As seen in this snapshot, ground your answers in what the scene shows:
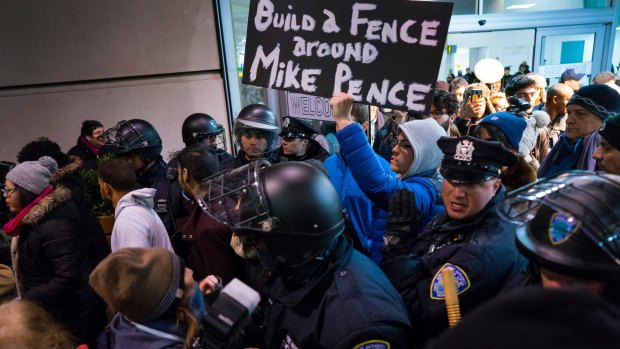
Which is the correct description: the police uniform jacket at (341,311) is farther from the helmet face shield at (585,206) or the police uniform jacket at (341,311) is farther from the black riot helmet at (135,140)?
the black riot helmet at (135,140)

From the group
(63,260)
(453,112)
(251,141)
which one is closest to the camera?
(63,260)

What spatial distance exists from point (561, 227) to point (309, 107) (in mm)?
3902

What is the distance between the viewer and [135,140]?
3650 millimetres

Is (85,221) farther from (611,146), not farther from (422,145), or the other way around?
(611,146)

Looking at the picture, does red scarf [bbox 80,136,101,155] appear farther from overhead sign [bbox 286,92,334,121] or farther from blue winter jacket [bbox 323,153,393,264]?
blue winter jacket [bbox 323,153,393,264]

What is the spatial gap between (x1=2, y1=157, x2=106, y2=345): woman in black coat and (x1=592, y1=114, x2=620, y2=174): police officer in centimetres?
325

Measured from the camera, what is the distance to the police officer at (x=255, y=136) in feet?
11.9

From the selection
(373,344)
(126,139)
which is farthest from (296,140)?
(373,344)

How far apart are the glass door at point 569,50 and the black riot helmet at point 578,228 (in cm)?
1036

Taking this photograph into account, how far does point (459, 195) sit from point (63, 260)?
2.42m

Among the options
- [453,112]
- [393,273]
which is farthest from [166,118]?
[393,273]

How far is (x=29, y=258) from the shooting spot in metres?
2.58

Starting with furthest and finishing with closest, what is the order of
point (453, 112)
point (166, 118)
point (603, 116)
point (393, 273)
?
1. point (166, 118)
2. point (453, 112)
3. point (603, 116)
4. point (393, 273)

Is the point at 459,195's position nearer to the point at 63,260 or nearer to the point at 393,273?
the point at 393,273
